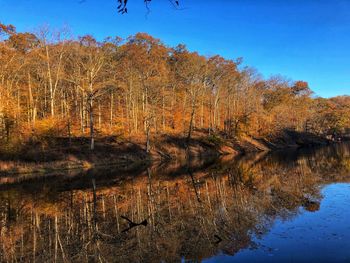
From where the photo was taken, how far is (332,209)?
49.5 ft

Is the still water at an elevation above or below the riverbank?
below

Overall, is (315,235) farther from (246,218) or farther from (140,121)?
(140,121)

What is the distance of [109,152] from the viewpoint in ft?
137

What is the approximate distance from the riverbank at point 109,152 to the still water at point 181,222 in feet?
31.6

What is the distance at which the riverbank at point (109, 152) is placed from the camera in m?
33.3

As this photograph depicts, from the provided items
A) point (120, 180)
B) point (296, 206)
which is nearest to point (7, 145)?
point (120, 180)

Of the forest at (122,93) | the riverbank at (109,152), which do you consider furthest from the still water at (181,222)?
the forest at (122,93)

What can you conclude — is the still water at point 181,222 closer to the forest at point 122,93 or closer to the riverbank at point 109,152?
the riverbank at point 109,152

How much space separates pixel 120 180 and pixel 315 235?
19.4m

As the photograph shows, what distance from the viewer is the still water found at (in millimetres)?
10055

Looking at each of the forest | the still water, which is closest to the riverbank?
the forest

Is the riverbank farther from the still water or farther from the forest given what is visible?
the still water

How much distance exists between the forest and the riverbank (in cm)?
113

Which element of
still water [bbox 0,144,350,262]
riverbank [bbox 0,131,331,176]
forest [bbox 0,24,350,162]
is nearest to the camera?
still water [bbox 0,144,350,262]
